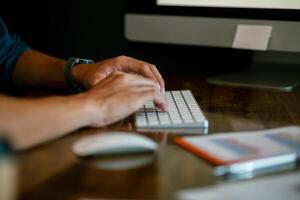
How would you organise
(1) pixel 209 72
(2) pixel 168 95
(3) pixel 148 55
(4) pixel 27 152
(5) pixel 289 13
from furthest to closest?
(3) pixel 148 55, (1) pixel 209 72, (5) pixel 289 13, (2) pixel 168 95, (4) pixel 27 152

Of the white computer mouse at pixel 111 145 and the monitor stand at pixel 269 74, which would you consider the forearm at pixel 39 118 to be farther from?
the monitor stand at pixel 269 74

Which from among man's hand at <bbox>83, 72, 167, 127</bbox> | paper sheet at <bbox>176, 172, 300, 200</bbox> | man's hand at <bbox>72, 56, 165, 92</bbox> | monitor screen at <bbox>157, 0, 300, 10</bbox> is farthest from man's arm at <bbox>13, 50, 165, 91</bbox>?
paper sheet at <bbox>176, 172, 300, 200</bbox>

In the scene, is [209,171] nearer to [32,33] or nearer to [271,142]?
[271,142]

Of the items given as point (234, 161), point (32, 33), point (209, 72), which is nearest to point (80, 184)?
point (234, 161)

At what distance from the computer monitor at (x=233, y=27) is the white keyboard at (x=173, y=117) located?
342 millimetres

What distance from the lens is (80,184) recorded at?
61cm

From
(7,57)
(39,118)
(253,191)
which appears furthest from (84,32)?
(253,191)

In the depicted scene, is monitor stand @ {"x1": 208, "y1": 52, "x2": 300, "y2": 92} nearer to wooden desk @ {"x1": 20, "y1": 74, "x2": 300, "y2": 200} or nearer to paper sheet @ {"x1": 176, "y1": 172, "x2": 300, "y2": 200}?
wooden desk @ {"x1": 20, "y1": 74, "x2": 300, "y2": 200}

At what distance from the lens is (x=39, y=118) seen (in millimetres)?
682

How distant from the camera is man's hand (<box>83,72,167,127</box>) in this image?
31.5 inches

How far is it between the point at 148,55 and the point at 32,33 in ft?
1.21

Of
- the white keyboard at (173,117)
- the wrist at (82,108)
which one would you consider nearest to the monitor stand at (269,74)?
the white keyboard at (173,117)

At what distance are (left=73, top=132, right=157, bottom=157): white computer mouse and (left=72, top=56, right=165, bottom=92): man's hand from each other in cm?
37

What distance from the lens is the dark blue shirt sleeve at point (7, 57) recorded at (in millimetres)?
1256
